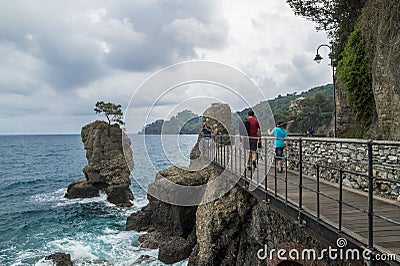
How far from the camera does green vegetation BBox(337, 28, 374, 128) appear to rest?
12469mm

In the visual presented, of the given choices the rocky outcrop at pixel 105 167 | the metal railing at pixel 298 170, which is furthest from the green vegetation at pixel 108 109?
the metal railing at pixel 298 170

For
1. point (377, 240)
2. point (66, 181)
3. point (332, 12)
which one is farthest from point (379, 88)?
point (66, 181)

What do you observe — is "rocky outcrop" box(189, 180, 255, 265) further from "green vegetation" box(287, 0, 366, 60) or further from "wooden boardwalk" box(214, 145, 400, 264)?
"green vegetation" box(287, 0, 366, 60)

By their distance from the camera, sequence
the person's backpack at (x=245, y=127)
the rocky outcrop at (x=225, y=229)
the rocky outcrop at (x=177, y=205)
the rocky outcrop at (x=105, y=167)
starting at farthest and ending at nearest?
the rocky outcrop at (x=105, y=167) < the rocky outcrop at (x=177, y=205) < the rocky outcrop at (x=225, y=229) < the person's backpack at (x=245, y=127)

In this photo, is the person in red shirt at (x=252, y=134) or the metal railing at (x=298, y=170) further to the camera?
the person in red shirt at (x=252, y=134)

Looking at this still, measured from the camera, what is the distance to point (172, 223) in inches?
732

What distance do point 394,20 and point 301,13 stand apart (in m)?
11.6

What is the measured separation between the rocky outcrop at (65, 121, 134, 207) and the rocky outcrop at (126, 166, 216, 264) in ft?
37.4

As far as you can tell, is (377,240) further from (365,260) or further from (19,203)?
(19,203)

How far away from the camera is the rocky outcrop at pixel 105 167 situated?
107ft

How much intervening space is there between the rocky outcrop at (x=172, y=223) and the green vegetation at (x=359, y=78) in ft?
23.6

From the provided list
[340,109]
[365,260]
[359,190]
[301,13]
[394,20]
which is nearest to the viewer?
[365,260]

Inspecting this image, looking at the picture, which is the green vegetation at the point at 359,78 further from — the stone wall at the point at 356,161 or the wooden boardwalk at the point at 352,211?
the wooden boardwalk at the point at 352,211

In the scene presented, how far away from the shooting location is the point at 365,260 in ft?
12.6
